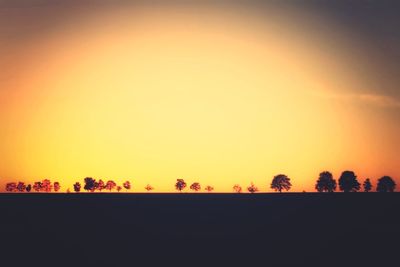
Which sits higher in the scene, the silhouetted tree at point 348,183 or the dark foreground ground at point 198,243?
the silhouetted tree at point 348,183

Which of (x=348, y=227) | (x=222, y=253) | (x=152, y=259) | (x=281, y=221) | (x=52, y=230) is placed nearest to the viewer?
(x=152, y=259)

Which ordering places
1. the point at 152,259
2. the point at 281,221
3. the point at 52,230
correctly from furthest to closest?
the point at 281,221 < the point at 52,230 < the point at 152,259

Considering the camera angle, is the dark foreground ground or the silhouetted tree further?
the silhouetted tree

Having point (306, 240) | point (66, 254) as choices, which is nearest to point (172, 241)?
point (66, 254)

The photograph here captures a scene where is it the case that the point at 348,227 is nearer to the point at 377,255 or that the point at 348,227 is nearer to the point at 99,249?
the point at 377,255

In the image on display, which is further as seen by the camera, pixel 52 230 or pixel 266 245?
pixel 52 230

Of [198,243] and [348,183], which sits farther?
[348,183]

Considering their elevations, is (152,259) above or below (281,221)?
below

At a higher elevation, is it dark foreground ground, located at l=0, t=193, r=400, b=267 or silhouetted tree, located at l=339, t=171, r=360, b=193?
silhouetted tree, located at l=339, t=171, r=360, b=193

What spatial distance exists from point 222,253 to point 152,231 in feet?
34.3

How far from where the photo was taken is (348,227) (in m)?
39.2

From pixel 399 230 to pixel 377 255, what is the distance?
12.7m

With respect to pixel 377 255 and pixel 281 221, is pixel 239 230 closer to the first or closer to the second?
pixel 281 221

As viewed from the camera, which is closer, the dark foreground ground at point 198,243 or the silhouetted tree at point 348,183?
the dark foreground ground at point 198,243
